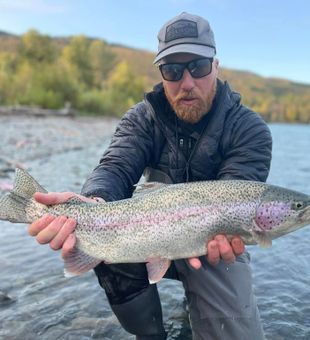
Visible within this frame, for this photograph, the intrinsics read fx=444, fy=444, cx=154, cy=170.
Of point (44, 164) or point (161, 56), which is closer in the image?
point (161, 56)

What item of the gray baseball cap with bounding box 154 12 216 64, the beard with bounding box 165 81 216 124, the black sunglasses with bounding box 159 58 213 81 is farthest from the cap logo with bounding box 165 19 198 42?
the beard with bounding box 165 81 216 124

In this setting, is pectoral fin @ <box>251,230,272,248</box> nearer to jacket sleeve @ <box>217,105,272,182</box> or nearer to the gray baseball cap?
jacket sleeve @ <box>217,105,272,182</box>

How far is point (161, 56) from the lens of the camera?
3.43 m

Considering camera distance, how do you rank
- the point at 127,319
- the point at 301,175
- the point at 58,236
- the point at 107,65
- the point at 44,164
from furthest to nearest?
1. the point at 107,65
2. the point at 301,175
3. the point at 44,164
4. the point at 127,319
5. the point at 58,236

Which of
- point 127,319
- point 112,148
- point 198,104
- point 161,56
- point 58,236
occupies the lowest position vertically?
point 127,319

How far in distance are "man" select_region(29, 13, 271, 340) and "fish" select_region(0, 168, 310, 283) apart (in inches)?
3.7

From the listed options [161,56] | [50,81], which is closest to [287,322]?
[161,56]

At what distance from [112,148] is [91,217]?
893 millimetres

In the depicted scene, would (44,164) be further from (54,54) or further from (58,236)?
(54,54)

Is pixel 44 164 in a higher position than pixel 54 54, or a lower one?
lower

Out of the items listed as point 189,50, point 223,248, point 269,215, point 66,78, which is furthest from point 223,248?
point 66,78

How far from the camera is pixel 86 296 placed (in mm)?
3992

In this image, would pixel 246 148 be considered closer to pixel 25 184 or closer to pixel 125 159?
pixel 125 159

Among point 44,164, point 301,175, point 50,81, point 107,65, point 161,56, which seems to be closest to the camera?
point 161,56
